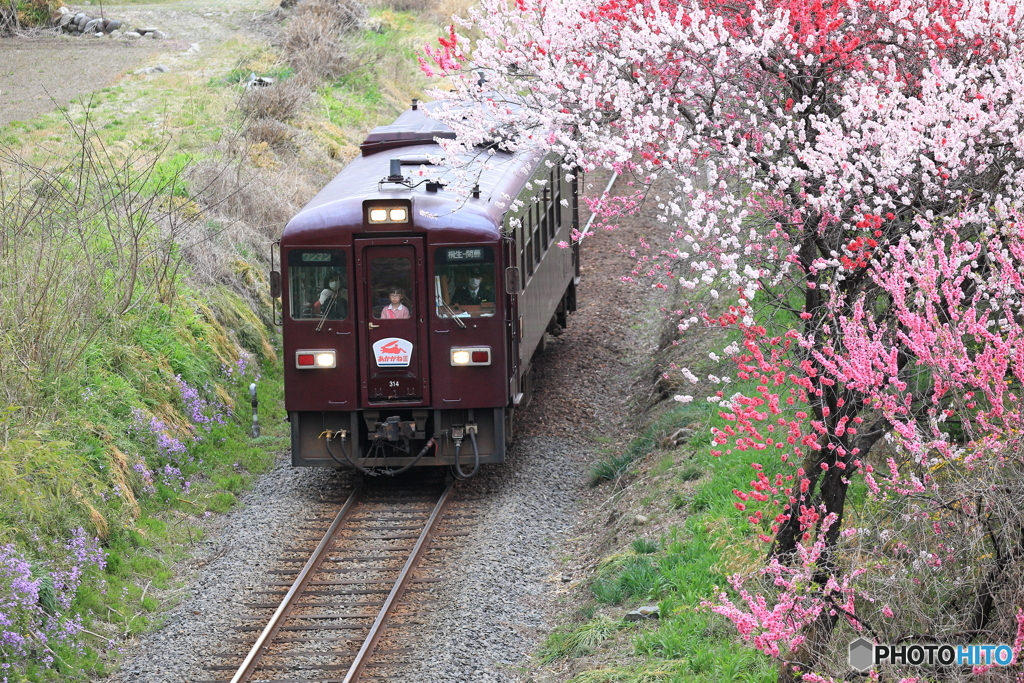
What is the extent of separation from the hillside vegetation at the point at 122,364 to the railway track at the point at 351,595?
3.43 feet

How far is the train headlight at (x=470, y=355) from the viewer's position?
433 inches

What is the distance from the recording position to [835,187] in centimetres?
776

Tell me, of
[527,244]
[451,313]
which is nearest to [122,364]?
[451,313]

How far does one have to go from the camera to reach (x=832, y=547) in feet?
20.4

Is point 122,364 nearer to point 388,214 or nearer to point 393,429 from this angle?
point 393,429

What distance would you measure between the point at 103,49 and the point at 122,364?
20458 mm

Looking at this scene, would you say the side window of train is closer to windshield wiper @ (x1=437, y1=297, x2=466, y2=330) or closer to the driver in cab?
the driver in cab

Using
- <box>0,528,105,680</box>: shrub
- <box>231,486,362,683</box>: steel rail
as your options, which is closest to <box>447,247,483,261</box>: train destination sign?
<box>231,486,362,683</box>: steel rail

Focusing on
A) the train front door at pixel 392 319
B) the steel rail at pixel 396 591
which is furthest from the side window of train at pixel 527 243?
the steel rail at pixel 396 591

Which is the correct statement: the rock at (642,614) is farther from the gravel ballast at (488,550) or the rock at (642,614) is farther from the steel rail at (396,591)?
the steel rail at (396,591)

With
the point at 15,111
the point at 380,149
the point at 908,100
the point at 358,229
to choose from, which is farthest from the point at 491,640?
the point at 15,111

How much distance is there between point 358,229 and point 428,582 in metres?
3.47

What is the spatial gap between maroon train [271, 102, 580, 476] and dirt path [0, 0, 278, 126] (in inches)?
446

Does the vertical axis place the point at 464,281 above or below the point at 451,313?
above
